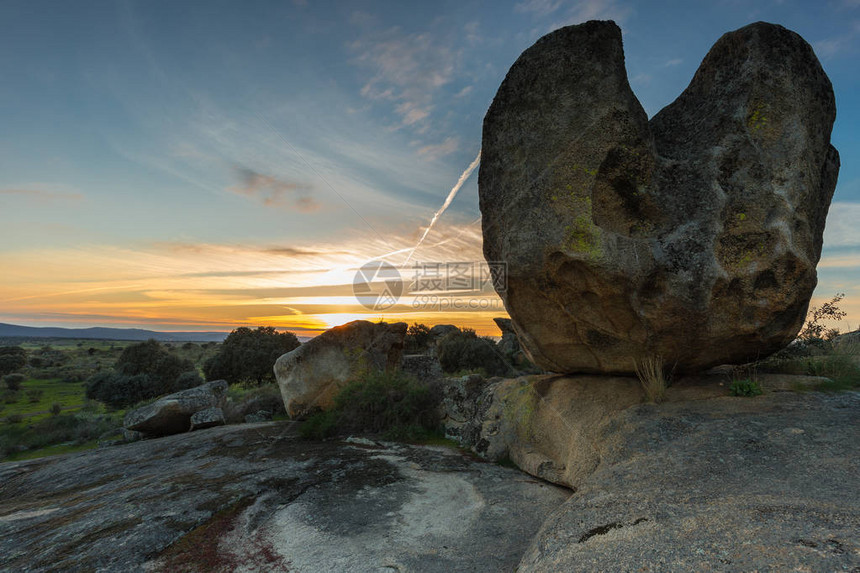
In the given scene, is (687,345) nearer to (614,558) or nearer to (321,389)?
(614,558)

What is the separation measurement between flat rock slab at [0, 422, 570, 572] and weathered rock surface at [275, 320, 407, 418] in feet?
11.6

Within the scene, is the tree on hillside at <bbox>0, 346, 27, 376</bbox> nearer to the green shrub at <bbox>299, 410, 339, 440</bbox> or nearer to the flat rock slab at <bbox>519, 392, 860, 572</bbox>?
the green shrub at <bbox>299, 410, 339, 440</bbox>

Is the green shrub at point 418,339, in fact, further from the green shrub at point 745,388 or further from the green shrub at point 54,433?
the green shrub at point 745,388

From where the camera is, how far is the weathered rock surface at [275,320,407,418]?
13.6 meters

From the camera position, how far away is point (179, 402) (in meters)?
14.1

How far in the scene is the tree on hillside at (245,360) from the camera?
93.5ft

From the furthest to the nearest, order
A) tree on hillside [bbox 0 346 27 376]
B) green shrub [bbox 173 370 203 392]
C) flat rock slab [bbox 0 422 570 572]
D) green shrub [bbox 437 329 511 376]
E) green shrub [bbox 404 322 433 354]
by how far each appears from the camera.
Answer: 1. tree on hillside [bbox 0 346 27 376]
2. green shrub [bbox 404 322 433 354]
3. green shrub [bbox 437 329 511 376]
4. green shrub [bbox 173 370 203 392]
5. flat rock slab [bbox 0 422 570 572]

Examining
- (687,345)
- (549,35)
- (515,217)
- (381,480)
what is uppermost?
(549,35)

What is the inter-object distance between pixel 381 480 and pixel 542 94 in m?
7.27

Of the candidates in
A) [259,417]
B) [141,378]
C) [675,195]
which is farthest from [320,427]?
[141,378]

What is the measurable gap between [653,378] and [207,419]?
530 inches

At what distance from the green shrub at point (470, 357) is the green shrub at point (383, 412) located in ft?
55.1

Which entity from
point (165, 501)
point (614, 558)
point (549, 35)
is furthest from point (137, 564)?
point (549, 35)

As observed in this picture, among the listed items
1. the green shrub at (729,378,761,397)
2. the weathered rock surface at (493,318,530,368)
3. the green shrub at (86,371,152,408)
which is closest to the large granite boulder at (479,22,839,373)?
the green shrub at (729,378,761,397)
